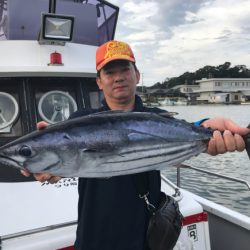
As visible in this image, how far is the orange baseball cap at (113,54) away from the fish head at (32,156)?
32.2 inches

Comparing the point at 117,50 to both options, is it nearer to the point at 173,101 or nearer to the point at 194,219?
the point at 194,219

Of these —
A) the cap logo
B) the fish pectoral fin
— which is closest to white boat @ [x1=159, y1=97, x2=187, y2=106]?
the cap logo

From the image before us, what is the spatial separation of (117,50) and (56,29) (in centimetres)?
209

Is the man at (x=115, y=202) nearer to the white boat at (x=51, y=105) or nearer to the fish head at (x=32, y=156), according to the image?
the fish head at (x=32, y=156)

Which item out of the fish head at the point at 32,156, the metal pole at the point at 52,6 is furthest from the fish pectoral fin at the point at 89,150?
the metal pole at the point at 52,6

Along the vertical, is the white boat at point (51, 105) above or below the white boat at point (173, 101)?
above

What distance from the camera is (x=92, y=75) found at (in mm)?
4457

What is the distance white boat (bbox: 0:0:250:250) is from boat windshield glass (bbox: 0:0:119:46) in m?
0.01

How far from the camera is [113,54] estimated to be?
7.82ft

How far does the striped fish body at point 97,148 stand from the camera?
178 cm

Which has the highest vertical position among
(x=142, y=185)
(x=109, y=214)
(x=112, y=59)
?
(x=112, y=59)

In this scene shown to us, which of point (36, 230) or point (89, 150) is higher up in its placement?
point (89, 150)

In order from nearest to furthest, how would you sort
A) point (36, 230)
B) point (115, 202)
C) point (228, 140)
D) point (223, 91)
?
point (228, 140), point (115, 202), point (36, 230), point (223, 91)

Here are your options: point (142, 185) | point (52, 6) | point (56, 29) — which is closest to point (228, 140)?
point (142, 185)
